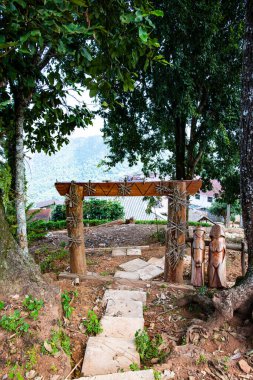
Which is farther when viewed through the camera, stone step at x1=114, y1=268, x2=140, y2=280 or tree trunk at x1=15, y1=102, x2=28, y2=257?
stone step at x1=114, y1=268, x2=140, y2=280

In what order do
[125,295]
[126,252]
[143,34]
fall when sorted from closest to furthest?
[143,34]
[125,295]
[126,252]

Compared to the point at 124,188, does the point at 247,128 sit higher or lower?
higher

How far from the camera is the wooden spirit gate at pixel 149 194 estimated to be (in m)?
4.41

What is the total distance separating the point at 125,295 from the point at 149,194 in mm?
1767

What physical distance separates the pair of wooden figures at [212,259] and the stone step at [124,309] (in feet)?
4.06

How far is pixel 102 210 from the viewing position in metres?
14.1

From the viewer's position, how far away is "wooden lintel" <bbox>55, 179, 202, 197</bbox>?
4520mm

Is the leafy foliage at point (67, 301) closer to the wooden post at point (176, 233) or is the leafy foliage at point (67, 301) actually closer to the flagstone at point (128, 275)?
the flagstone at point (128, 275)

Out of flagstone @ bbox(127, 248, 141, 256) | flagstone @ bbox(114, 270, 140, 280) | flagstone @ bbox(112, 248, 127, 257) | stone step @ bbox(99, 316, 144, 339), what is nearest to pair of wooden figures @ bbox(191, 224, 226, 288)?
flagstone @ bbox(114, 270, 140, 280)

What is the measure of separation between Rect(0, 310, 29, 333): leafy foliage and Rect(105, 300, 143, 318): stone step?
116 cm

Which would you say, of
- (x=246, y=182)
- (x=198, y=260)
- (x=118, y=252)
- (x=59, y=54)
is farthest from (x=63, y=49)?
(x=118, y=252)

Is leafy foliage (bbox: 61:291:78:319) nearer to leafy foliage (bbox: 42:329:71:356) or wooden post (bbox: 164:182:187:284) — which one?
leafy foliage (bbox: 42:329:71:356)

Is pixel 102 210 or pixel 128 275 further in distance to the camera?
pixel 102 210

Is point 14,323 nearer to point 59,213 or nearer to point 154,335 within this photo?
point 154,335
